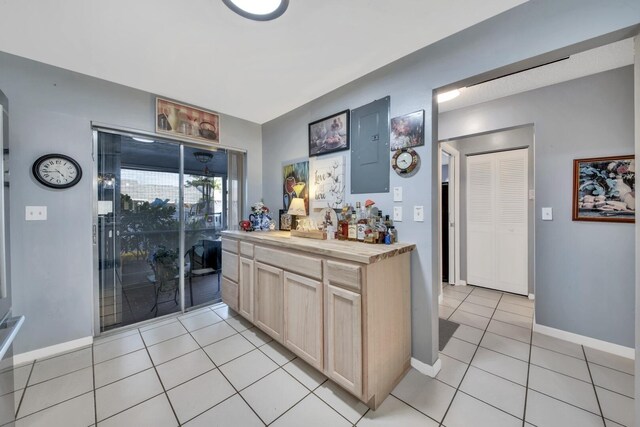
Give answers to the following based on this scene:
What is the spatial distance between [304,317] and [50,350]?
2.26m

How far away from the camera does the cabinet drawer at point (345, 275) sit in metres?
1.46

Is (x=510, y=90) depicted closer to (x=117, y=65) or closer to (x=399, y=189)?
(x=399, y=189)

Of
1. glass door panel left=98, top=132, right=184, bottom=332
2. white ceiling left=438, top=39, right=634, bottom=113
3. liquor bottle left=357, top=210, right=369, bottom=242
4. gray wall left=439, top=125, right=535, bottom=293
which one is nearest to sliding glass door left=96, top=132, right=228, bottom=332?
glass door panel left=98, top=132, right=184, bottom=332

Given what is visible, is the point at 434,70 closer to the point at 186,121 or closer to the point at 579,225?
the point at 579,225

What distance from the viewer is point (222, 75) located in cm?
222

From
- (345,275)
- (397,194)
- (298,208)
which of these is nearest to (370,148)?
(397,194)

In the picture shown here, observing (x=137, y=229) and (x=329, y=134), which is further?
(x=137, y=229)

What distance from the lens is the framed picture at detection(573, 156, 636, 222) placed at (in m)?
2.04

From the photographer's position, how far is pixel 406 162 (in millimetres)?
1904

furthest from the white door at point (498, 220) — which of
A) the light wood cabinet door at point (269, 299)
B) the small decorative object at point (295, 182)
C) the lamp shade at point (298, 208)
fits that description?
the light wood cabinet door at point (269, 299)

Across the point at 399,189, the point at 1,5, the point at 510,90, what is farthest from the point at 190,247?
the point at 510,90

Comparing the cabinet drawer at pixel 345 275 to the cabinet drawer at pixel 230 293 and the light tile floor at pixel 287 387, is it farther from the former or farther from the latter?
the cabinet drawer at pixel 230 293

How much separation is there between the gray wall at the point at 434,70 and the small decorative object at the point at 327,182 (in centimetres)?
22

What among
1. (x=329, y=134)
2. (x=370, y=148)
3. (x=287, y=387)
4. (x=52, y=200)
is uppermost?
(x=329, y=134)
